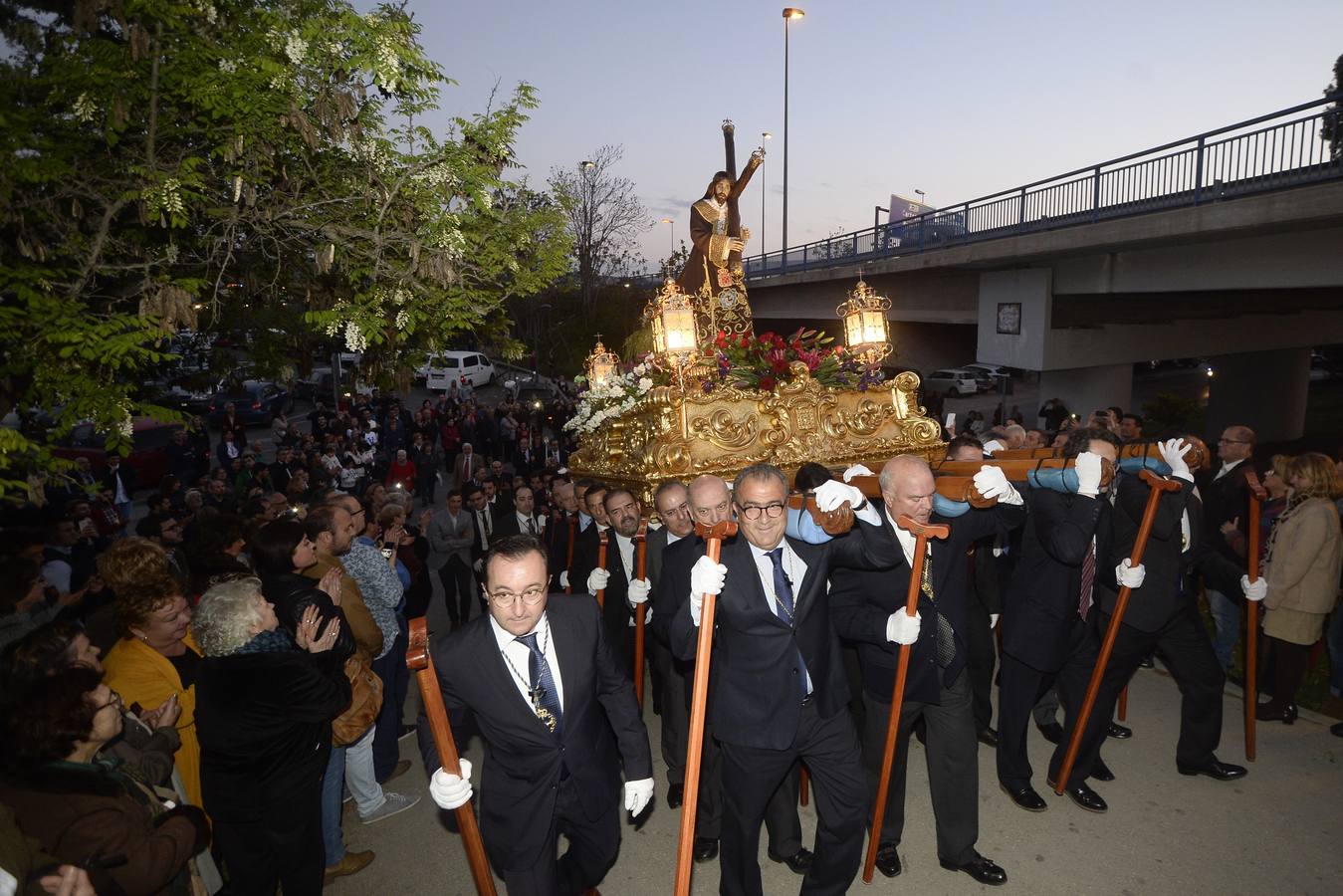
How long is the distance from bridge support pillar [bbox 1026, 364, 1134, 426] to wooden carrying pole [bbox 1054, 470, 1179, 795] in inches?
391

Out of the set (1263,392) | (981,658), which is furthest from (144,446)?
(1263,392)

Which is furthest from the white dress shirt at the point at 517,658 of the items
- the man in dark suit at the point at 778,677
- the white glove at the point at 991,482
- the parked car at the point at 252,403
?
the parked car at the point at 252,403

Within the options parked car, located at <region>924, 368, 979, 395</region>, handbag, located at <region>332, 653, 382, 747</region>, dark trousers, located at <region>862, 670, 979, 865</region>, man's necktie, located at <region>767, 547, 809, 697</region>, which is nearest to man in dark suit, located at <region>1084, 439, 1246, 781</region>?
dark trousers, located at <region>862, 670, 979, 865</region>

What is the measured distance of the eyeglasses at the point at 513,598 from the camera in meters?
2.86

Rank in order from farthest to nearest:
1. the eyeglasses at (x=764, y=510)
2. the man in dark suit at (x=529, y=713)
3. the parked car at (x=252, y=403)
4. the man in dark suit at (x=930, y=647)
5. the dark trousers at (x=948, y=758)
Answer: the parked car at (x=252, y=403) → the dark trousers at (x=948, y=758) → the man in dark suit at (x=930, y=647) → the eyeglasses at (x=764, y=510) → the man in dark suit at (x=529, y=713)

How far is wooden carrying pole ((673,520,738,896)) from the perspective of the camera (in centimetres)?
288

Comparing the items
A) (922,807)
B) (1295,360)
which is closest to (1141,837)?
(922,807)

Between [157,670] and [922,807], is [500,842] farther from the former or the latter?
[922,807]

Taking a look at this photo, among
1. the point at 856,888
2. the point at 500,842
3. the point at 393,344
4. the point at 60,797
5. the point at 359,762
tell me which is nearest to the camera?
the point at 60,797

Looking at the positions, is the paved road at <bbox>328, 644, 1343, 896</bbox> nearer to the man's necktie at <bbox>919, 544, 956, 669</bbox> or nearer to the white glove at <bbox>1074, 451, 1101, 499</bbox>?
the man's necktie at <bbox>919, 544, 956, 669</bbox>

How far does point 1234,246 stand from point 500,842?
1089cm

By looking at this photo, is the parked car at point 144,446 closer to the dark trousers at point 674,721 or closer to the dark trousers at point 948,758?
the dark trousers at point 674,721

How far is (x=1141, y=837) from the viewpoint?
420 centimetres

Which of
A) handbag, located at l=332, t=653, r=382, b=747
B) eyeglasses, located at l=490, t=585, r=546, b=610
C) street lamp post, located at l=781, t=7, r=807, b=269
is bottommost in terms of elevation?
handbag, located at l=332, t=653, r=382, b=747
